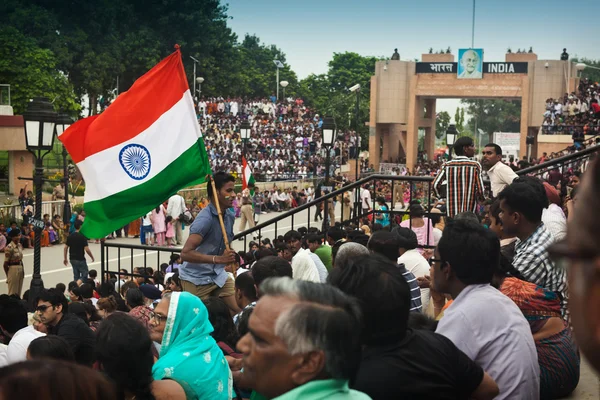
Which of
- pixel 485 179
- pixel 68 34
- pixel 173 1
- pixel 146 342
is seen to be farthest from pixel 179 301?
pixel 173 1

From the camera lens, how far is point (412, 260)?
712 cm

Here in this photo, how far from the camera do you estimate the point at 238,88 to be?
69.7 meters

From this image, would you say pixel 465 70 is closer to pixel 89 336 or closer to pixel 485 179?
pixel 485 179

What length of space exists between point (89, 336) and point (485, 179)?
574 centimetres

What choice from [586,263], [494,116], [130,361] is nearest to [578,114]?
[130,361]

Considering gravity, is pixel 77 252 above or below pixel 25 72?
below

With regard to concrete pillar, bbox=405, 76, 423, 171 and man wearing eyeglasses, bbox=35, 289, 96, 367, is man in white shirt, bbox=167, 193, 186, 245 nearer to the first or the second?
man wearing eyeglasses, bbox=35, 289, 96, 367

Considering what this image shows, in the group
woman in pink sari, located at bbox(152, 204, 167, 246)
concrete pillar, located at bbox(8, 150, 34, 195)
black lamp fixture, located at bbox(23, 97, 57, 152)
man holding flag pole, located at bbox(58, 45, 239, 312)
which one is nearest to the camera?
man holding flag pole, located at bbox(58, 45, 239, 312)

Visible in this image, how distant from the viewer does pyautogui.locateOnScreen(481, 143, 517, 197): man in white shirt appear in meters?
8.47

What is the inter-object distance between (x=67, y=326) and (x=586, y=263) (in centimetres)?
561

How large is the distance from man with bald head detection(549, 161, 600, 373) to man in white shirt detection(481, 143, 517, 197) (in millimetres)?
7465

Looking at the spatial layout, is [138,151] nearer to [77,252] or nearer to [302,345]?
[302,345]

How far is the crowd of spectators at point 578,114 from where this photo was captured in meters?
23.6

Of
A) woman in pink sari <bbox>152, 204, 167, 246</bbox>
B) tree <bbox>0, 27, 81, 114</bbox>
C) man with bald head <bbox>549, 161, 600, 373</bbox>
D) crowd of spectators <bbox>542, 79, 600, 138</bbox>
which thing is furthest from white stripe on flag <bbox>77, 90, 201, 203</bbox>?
tree <bbox>0, 27, 81, 114</bbox>
